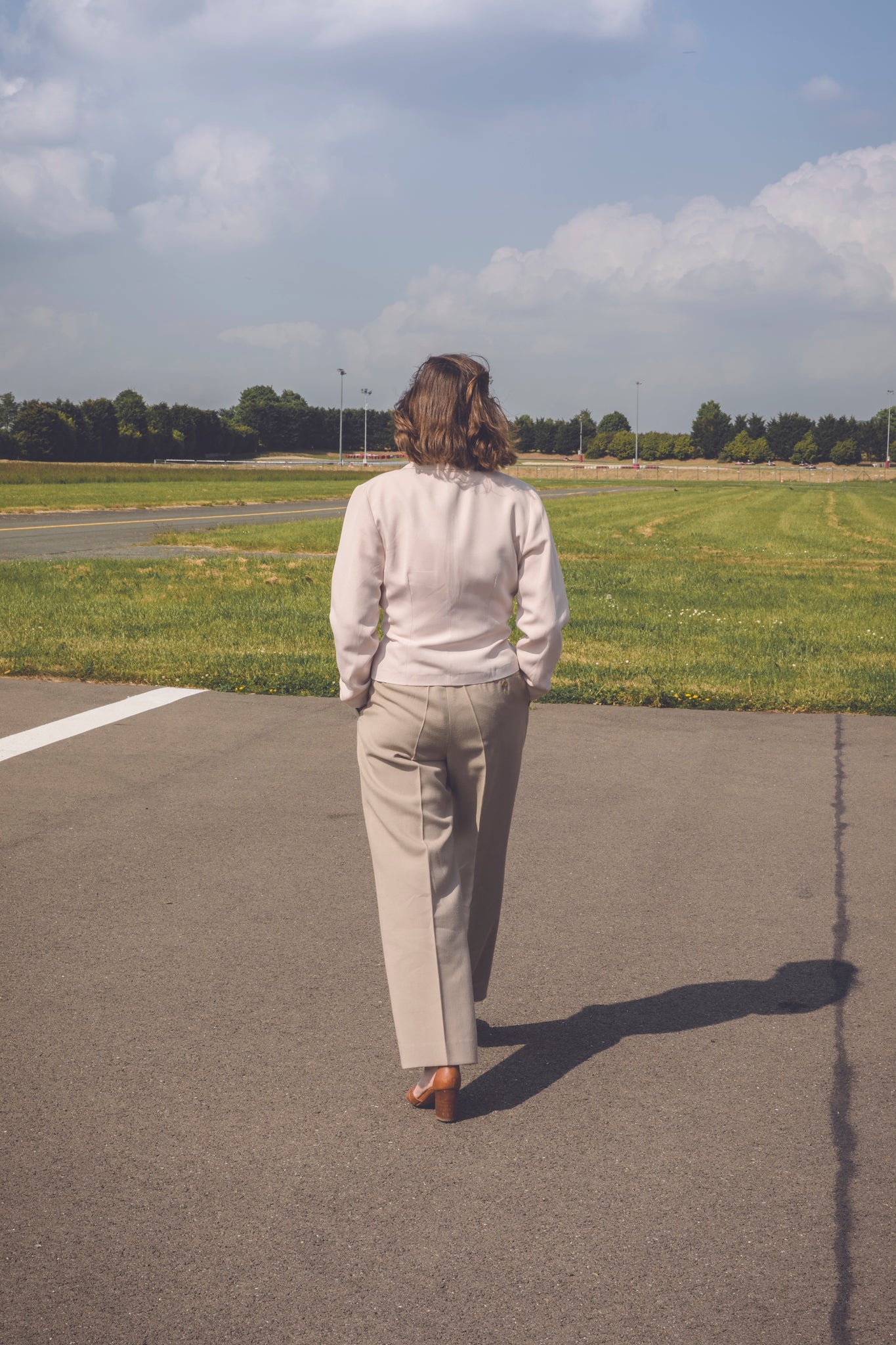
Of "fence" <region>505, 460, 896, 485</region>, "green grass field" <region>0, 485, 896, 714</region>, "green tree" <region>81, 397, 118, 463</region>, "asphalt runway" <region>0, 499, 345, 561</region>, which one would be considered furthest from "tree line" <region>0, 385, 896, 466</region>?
"green grass field" <region>0, 485, 896, 714</region>

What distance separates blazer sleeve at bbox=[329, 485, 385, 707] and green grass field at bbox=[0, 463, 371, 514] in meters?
28.8

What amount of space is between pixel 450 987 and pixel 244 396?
640 feet

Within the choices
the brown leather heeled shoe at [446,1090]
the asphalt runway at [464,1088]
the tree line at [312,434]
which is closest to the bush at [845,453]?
the tree line at [312,434]

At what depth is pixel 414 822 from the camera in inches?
117

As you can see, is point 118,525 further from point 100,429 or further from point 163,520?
point 100,429

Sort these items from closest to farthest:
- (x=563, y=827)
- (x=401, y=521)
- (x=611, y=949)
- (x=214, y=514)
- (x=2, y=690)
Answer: (x=401, y=521)
(x=611, y=949)
(x=563, y=827)
(x=2, y=690)
(x=214, y=514)

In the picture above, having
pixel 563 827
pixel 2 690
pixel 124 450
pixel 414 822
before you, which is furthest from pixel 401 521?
pixel 124 450

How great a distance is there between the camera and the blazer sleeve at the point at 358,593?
2.88 meters

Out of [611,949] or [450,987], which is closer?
[450,987]

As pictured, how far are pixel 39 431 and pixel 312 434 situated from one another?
6588 cm

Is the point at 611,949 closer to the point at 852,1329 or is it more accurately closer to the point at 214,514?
the point at 852,1329

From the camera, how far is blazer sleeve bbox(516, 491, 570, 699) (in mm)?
2949

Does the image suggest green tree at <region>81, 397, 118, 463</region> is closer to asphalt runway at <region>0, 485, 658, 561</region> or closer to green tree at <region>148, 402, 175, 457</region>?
green tree at <region>148, 402, 175, 457</region>

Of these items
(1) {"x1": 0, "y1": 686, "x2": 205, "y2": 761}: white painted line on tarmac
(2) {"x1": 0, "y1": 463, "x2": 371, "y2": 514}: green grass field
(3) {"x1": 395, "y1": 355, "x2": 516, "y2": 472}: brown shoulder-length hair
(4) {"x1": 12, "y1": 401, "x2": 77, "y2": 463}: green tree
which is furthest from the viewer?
(4) {"x1": 12, "y1": 401, "x2": 77, "y2": 463}: green tree
